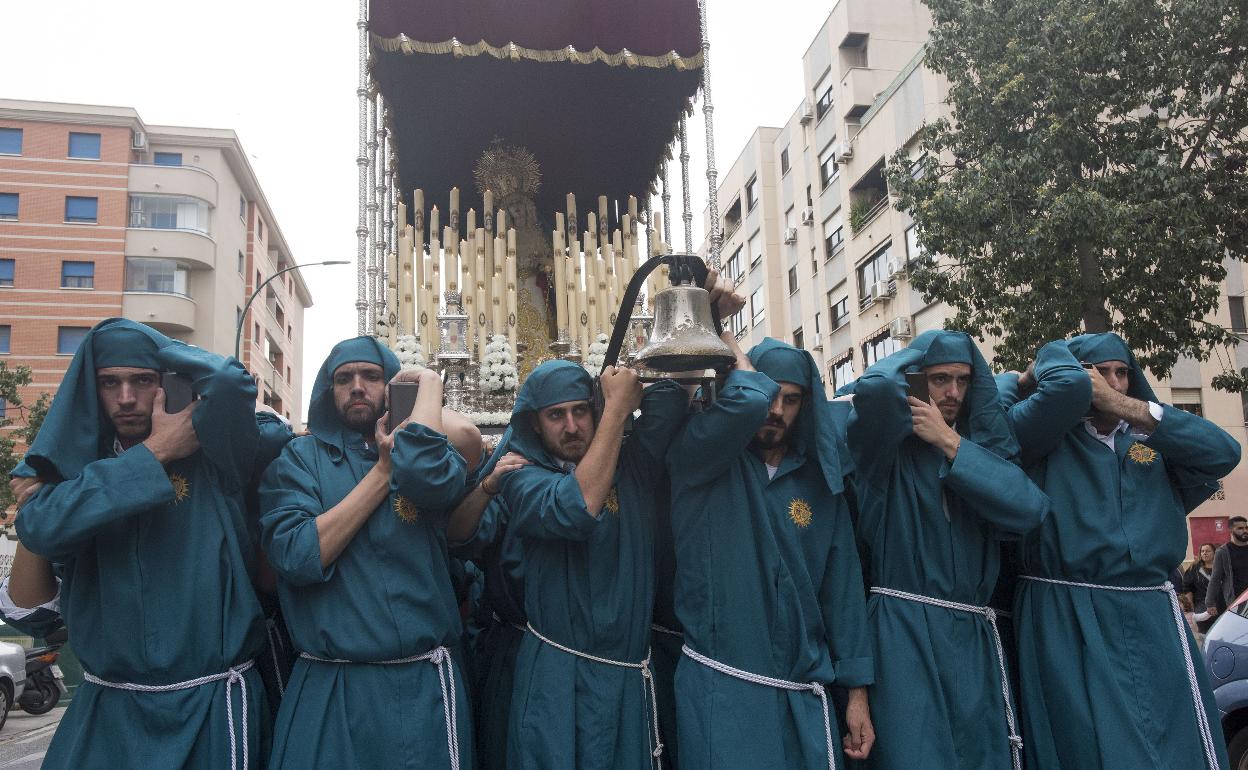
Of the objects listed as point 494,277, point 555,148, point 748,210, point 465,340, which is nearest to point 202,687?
point 465,340

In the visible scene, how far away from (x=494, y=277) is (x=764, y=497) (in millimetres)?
5732

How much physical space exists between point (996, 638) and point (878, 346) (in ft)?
70.0

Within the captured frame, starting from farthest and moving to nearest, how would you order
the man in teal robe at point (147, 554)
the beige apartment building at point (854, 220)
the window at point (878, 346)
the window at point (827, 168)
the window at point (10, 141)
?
the window at point (10, 141), the window at point (827, 168), the window at point (878, 346), the beige apartment building at point (854, 220), the man in teal robe at point (147, 554)

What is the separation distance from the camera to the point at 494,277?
845 centimetres

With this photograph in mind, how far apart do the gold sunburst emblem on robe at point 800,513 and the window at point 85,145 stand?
34108 mm

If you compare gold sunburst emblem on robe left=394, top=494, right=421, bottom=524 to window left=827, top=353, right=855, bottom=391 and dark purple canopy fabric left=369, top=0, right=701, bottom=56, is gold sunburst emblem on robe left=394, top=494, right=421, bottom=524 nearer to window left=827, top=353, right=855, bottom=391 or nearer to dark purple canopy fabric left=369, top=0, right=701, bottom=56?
dark purple canopy fabric left=369, top=0, right=701, bottom=56

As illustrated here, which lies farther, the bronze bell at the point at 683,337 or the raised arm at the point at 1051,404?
the raised arm at the point at 1051,404

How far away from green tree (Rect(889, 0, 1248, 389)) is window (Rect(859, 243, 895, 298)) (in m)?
12.8

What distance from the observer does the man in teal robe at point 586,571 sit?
115 inches

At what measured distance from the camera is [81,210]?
31.1 meters

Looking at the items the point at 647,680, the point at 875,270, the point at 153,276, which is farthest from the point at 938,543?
the point at 153,276

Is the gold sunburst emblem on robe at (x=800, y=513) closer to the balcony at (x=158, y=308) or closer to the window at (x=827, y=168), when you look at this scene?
the window at (x=827, y=168)

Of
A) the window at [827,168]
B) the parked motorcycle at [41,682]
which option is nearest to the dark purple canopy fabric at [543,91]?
the parked motorcycle at [41,682]

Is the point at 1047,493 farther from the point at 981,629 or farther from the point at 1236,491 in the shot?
the point at 1236,491
